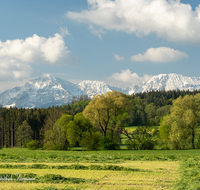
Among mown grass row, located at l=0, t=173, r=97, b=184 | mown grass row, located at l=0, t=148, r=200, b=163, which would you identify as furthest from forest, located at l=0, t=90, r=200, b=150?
mown grass row, located at l=0, t=173, r=97, b=184

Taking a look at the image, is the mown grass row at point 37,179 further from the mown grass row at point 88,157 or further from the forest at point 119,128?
the forest at point 119,128

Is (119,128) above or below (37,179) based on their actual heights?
below

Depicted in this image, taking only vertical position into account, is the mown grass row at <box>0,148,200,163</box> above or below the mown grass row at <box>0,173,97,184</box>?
below

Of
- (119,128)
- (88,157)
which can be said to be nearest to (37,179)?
(88,157)

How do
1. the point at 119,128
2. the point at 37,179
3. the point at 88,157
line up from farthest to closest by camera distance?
the point at 119,128, the point at 88,157, the point at 37,179

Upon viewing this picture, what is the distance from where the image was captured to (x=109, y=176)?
14484 mm

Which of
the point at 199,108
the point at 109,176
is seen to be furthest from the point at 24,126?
the point at 109,176

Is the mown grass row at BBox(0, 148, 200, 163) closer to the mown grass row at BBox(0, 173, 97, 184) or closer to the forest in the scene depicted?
the mown grass row at BBox(0, 173, 97, 184)

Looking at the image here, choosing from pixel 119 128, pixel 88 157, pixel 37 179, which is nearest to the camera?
pixel 37 179

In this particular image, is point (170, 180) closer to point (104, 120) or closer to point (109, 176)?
point (109, 176)

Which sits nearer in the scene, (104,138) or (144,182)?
(144,182)

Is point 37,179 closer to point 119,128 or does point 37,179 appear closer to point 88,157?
point 88,157

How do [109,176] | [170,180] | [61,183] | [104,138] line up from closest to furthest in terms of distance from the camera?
[61,183] → [170,180] → [109,176] → [104,138]

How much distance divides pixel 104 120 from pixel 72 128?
27.7 feet
